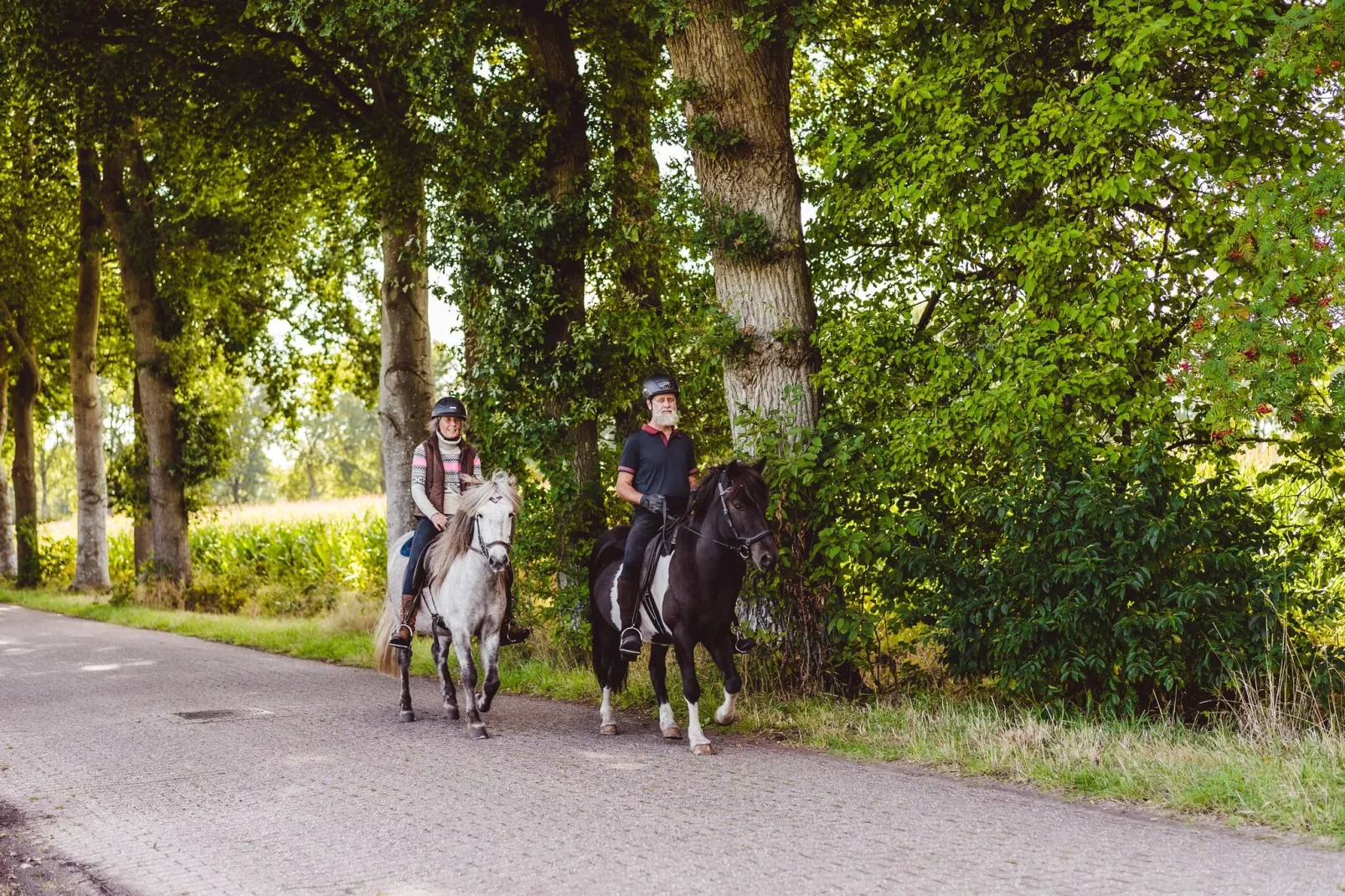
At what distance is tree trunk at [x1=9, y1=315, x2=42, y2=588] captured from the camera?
101ft

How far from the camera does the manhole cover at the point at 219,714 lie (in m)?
10.4

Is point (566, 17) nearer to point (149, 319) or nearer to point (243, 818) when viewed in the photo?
point (243, 818)

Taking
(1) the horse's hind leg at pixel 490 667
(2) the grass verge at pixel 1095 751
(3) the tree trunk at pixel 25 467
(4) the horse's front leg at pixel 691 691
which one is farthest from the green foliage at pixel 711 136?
(3) the tree trunk at pixel 25 467

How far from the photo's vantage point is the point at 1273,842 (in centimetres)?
580

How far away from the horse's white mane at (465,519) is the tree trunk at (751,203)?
2478 mm

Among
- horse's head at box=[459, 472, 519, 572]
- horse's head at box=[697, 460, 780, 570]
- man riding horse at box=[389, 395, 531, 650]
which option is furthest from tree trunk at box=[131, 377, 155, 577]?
horse's head at box=[697, 460, 780, 570]

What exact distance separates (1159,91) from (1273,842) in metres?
5.55

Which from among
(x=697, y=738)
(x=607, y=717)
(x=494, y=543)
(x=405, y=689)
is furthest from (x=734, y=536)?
(x=405, y=689)

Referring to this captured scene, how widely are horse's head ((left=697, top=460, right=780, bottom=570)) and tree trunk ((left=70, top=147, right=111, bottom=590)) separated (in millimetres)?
23439

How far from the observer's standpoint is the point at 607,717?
968 cm

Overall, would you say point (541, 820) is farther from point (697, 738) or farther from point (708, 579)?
point (708, 579)

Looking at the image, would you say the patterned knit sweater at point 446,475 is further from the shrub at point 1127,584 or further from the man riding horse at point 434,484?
the shrub at point 1127,584

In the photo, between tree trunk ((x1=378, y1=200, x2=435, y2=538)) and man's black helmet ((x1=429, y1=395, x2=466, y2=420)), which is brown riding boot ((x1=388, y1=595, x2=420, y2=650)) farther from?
tree trunk ((x1=378, y1=200, x2=435, y2=538))

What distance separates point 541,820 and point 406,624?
4327mm
